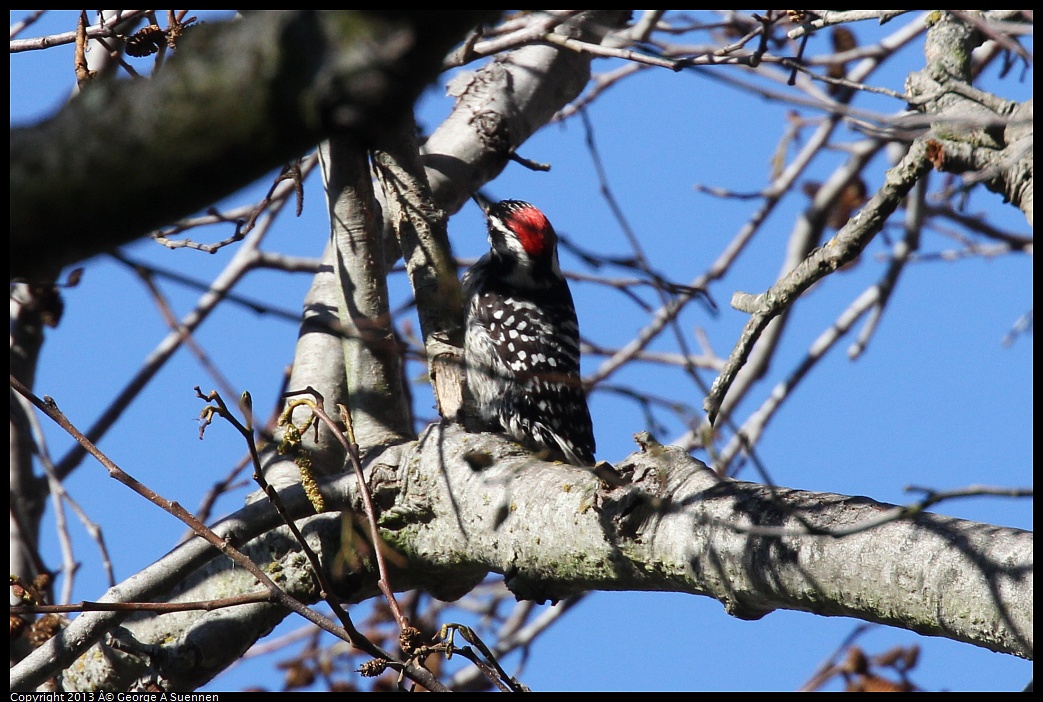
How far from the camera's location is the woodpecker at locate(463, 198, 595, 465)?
207 inches

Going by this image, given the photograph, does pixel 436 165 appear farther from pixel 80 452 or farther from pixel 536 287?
pixel 80 452

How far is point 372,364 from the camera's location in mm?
3684

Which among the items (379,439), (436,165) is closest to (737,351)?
(379,439)

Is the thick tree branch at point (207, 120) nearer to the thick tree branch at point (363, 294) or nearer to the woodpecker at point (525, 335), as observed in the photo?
the thick tree branch at point (363, 294)

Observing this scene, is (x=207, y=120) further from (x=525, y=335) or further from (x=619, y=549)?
(x=525, y=335)

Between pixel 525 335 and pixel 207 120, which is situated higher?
pixel 525 335

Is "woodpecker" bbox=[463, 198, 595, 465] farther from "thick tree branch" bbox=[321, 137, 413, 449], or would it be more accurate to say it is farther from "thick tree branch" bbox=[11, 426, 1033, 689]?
"thick tree branch" bbox=[11, 426, 1033, 689]

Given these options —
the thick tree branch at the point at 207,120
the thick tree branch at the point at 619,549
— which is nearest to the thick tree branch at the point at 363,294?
the thick tree branch at the point at 619,549

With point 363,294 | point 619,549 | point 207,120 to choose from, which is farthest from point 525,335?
point 207,120

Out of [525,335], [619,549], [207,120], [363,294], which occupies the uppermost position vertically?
[525,335]

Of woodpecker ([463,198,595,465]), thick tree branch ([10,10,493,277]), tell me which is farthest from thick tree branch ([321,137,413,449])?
thick tree branch ([10,10,493,277])

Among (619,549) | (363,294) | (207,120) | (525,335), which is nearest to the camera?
(207,120)

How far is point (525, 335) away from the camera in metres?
5.48

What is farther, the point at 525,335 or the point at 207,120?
the point at 525,335
